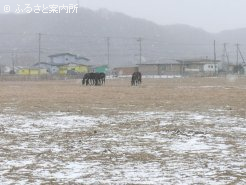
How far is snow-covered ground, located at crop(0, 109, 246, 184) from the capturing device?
6969 millimetres

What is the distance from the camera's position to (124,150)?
906cm

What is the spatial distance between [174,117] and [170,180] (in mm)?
8127

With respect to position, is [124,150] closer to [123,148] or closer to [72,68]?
[123,148]

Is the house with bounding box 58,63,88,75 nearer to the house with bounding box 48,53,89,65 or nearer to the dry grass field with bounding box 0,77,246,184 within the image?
the house with bounding box 48,53,89,65

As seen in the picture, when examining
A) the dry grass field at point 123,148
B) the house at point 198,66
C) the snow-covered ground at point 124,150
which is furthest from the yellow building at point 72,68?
the snow-covered ground at point 124,150

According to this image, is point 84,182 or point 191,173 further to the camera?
point 191,173

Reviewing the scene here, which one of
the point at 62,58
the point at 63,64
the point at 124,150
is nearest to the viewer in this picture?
the point at 124,150

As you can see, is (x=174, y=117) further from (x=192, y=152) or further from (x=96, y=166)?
(x=96, y=166)

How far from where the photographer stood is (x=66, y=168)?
7547mm

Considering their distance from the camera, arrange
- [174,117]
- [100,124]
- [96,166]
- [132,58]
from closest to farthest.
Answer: [96,166], [100,124], [174,117], [132,58]

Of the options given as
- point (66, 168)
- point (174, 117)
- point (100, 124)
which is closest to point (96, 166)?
point (66, 168)

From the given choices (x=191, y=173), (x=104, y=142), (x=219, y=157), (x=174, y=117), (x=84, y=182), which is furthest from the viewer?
(x=174, y=117)

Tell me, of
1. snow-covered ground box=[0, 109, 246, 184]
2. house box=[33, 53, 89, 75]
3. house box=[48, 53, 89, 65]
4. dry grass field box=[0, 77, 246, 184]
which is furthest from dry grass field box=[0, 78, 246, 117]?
house box=[48, 53, 89, 65]

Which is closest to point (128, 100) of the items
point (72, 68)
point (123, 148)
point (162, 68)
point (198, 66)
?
point (123, 148)
